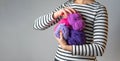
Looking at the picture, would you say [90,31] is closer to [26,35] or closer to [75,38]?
[75,38]

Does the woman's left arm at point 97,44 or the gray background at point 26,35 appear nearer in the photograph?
the woman's left arm at point 97,44

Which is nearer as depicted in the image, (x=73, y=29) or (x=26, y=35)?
(x=73, y=29)

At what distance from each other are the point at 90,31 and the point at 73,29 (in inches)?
4.0

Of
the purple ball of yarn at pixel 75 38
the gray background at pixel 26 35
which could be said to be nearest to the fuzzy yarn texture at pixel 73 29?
the purple ball of yarn at pixel 75 38

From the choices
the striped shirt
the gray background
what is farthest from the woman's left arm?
the gray background

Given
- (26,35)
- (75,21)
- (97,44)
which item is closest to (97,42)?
(97,44)

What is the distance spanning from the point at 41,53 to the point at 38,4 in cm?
31

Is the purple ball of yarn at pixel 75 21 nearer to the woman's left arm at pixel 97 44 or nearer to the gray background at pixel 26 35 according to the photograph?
the woman's left arm at pixel 97 44

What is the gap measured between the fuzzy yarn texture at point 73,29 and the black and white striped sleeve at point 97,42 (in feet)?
0.09

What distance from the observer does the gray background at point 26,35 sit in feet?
4.32

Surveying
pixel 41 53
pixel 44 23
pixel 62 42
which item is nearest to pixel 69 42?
pixel 62 42

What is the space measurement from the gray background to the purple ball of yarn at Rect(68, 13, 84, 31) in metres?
0.47

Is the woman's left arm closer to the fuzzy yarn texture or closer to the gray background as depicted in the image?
the fuzzy yarn texture

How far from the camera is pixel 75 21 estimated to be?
85cm
